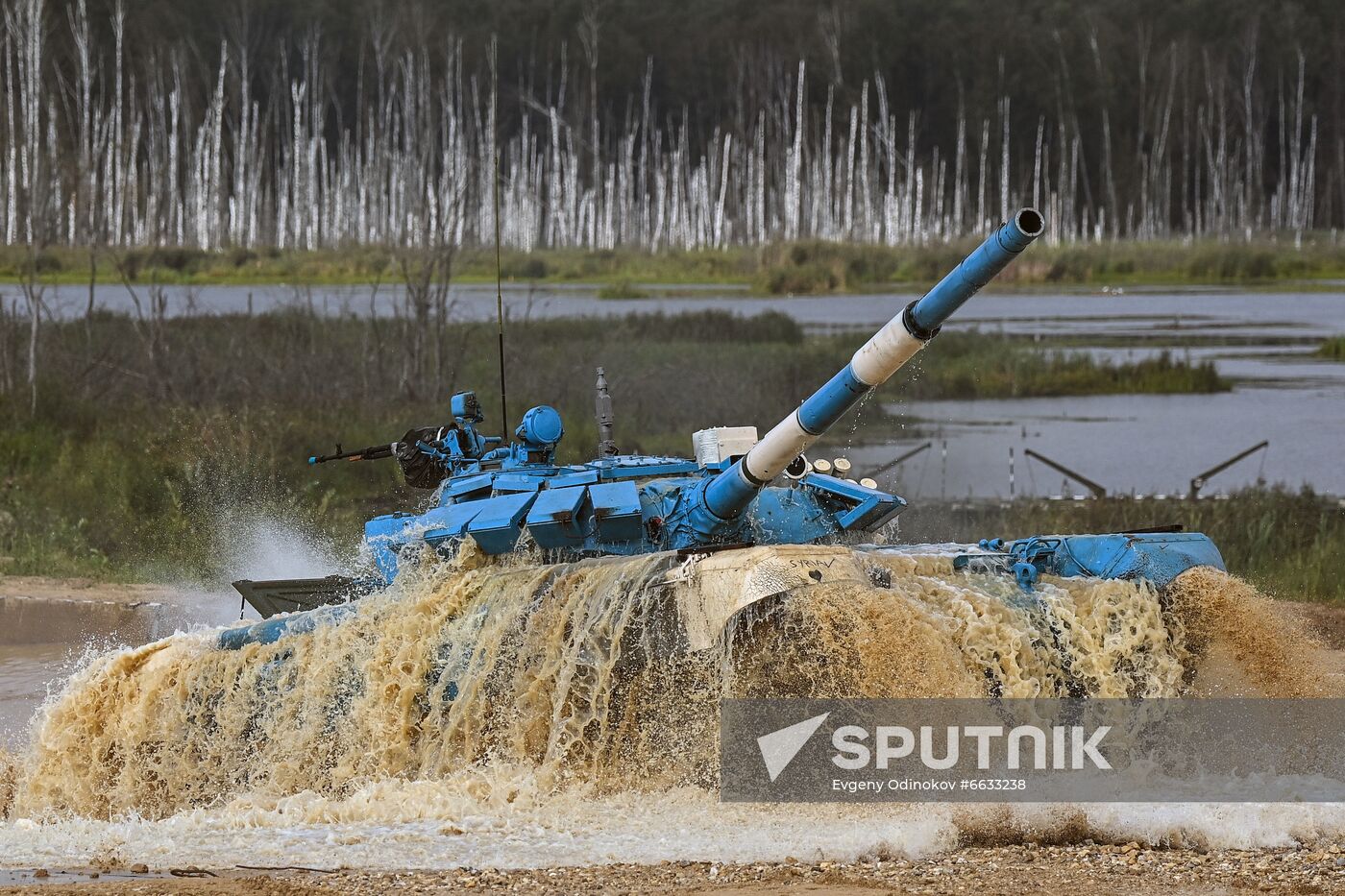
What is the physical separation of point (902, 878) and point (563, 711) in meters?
2.68

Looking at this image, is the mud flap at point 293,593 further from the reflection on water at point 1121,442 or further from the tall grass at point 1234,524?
the reflection on water at point 1121,442

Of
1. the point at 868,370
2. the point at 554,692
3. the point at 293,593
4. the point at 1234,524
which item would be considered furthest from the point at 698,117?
the point at 868,370

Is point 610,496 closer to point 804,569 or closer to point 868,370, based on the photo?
point 804,569

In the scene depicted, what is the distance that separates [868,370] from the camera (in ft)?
31.3

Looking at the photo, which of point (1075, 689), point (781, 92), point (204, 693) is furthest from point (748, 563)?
point (781, 92)

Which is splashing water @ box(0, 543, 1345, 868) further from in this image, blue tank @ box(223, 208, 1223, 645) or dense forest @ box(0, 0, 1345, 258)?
dense forest @ box(0, 0, 1345, 258)

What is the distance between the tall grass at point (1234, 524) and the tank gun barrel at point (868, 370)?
295 inches

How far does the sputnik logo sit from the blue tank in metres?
1.00

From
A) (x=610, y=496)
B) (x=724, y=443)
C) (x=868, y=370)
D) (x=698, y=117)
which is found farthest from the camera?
(x=698, y=117)

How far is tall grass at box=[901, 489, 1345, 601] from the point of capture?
1703cm

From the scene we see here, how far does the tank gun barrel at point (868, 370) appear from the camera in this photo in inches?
346

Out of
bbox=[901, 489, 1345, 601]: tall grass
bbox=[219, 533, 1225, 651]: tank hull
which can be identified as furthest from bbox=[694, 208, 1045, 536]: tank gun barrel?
bbox=[901, 489, 1345, 601]: tall grass

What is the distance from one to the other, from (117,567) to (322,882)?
1115 cm

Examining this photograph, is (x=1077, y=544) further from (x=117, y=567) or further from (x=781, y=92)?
(x=781, y=92)
